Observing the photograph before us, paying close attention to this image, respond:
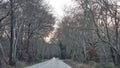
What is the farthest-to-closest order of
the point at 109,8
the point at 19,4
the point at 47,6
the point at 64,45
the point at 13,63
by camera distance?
1. the point at 64,45
2. the point at 47,6
3. the point at 13,63
4. the point at 19,4
5. the point at 109,8

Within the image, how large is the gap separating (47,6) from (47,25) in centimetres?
723

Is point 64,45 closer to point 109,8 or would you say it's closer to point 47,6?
point 47,6

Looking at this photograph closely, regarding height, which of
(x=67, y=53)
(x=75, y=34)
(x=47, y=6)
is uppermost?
(x=47, y=6)

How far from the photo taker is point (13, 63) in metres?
38.5

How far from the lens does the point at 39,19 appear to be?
56.4 m

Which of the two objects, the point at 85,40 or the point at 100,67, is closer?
the point at 100,67

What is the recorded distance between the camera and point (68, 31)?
81.5m

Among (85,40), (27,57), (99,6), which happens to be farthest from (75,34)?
(99,6)

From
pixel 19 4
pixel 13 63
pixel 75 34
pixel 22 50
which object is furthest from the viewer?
pixel 75 34

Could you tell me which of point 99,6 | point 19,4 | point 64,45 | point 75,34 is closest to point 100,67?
point 99,6

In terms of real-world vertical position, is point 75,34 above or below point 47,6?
below

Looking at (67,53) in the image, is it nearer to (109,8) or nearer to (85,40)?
(85,40)

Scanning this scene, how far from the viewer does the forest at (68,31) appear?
30234mm

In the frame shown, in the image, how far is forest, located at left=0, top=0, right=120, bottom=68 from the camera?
3023cm
